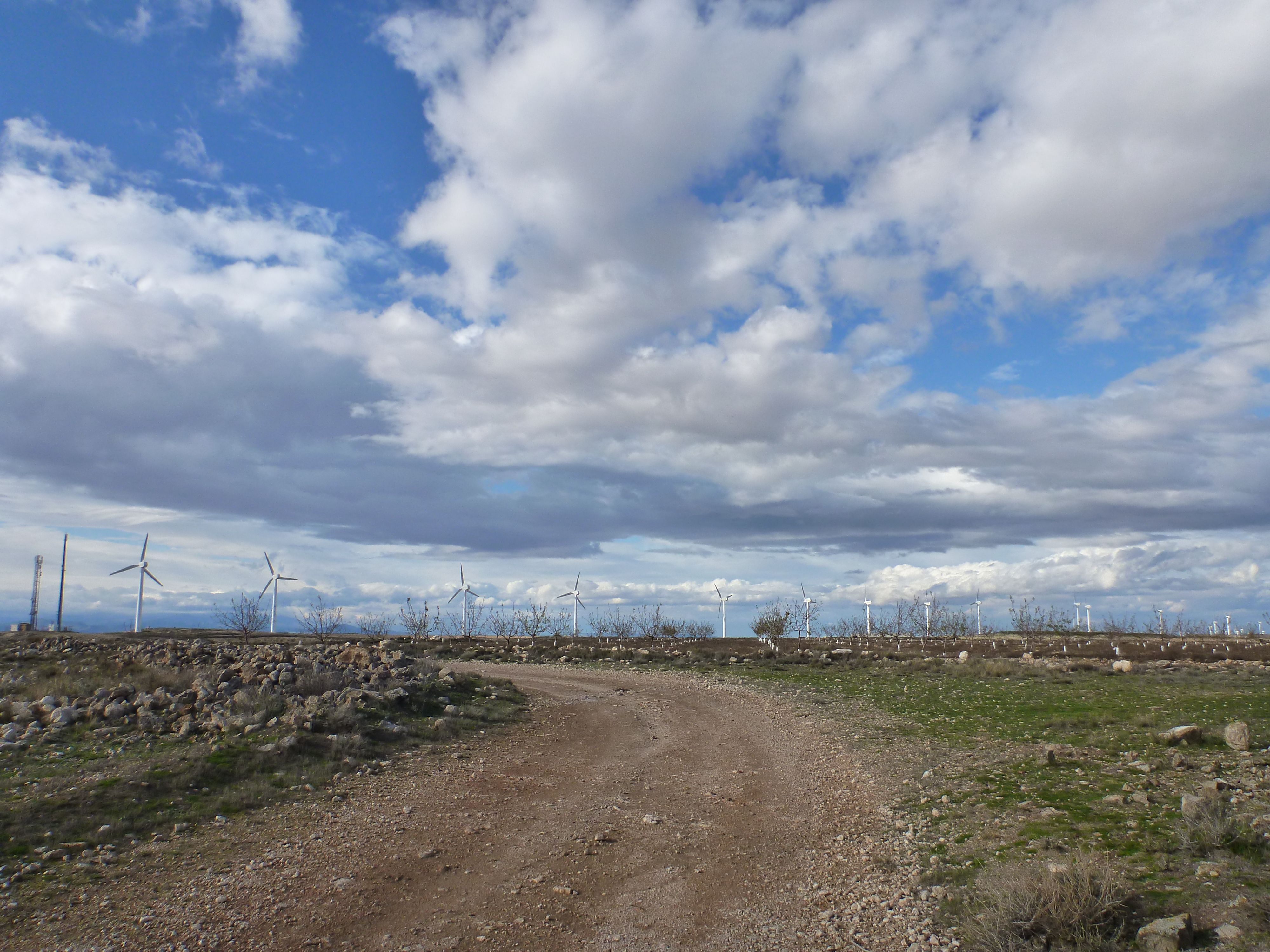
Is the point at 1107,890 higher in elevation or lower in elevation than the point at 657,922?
higher

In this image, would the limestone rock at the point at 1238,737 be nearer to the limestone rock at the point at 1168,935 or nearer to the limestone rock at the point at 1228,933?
the limestone rock at the point at 1228,933

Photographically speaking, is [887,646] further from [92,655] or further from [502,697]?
[92,655]

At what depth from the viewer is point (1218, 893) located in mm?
7836

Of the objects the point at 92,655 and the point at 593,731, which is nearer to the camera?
the point at 593,731

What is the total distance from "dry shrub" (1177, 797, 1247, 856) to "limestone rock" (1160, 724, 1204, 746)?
6.96m

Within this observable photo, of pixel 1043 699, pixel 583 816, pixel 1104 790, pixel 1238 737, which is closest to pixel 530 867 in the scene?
pixel 583 816

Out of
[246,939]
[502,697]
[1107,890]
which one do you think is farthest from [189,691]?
[1107,890]

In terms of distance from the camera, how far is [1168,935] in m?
6.89

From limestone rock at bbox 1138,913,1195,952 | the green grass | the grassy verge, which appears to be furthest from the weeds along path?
the green grass

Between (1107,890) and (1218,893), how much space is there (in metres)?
1.36

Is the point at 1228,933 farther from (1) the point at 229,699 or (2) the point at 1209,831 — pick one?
(1) the point at 229,699

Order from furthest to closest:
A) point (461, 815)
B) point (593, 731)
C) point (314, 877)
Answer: point (593, 731), point (461, 815), point (314, 877)

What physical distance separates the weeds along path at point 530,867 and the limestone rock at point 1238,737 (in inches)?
285

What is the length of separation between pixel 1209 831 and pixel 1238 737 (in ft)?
25.5
